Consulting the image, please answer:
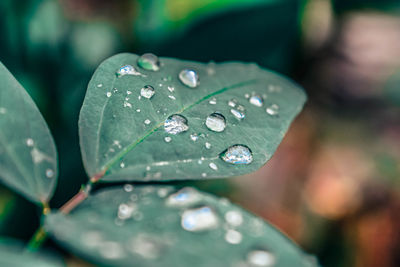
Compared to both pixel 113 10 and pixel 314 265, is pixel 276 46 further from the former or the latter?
pixel 314 265

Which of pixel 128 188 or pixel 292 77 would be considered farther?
pixel 292 77

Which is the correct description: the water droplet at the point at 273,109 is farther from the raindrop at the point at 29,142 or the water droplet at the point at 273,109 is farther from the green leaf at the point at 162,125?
the raindrop at the point at 29,142

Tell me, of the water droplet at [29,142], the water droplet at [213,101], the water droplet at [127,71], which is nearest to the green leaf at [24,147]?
the water droplet at [29,142]

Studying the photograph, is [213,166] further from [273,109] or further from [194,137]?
[273,109]

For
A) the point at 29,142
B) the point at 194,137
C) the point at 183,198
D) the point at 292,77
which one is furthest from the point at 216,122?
the point at 292,77

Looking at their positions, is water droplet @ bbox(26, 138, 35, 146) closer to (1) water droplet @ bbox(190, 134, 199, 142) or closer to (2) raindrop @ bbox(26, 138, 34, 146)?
(2) raindrop @ bbox(26, 138, 34, 146)
